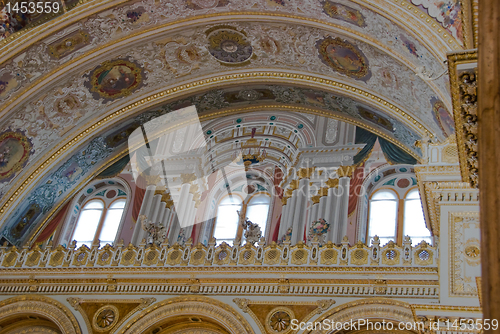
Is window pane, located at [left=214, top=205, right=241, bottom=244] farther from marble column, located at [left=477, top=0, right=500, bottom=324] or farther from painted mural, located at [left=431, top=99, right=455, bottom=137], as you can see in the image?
marble column, located at [left=477, top=0, right=500, bottom=324]

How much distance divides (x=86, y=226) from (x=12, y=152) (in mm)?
2528

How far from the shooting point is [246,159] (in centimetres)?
1532

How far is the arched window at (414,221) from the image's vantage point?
12.3 m

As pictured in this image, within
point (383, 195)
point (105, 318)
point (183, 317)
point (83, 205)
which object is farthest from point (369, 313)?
point (83, 205)

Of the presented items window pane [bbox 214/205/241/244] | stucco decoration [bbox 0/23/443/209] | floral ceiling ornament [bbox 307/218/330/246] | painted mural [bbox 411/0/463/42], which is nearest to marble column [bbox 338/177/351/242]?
floral ceiling ornament [bbox 307/218/330/246]

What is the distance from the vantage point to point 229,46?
44.8 feet

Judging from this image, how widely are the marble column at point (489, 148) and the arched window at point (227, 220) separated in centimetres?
1090

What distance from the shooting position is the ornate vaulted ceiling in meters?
11.8

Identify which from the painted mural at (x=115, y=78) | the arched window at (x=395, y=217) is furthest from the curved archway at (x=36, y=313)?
the arched window at (x=395, y=217)

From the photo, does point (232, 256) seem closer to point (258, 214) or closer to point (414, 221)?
point (258, 214)

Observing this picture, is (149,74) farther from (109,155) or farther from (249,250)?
(249,250)

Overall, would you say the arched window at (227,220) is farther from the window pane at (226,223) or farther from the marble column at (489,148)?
the marble column at (489,148)

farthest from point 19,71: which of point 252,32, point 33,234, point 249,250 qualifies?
point 249,250

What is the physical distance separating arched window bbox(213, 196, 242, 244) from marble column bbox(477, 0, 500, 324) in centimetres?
1090
